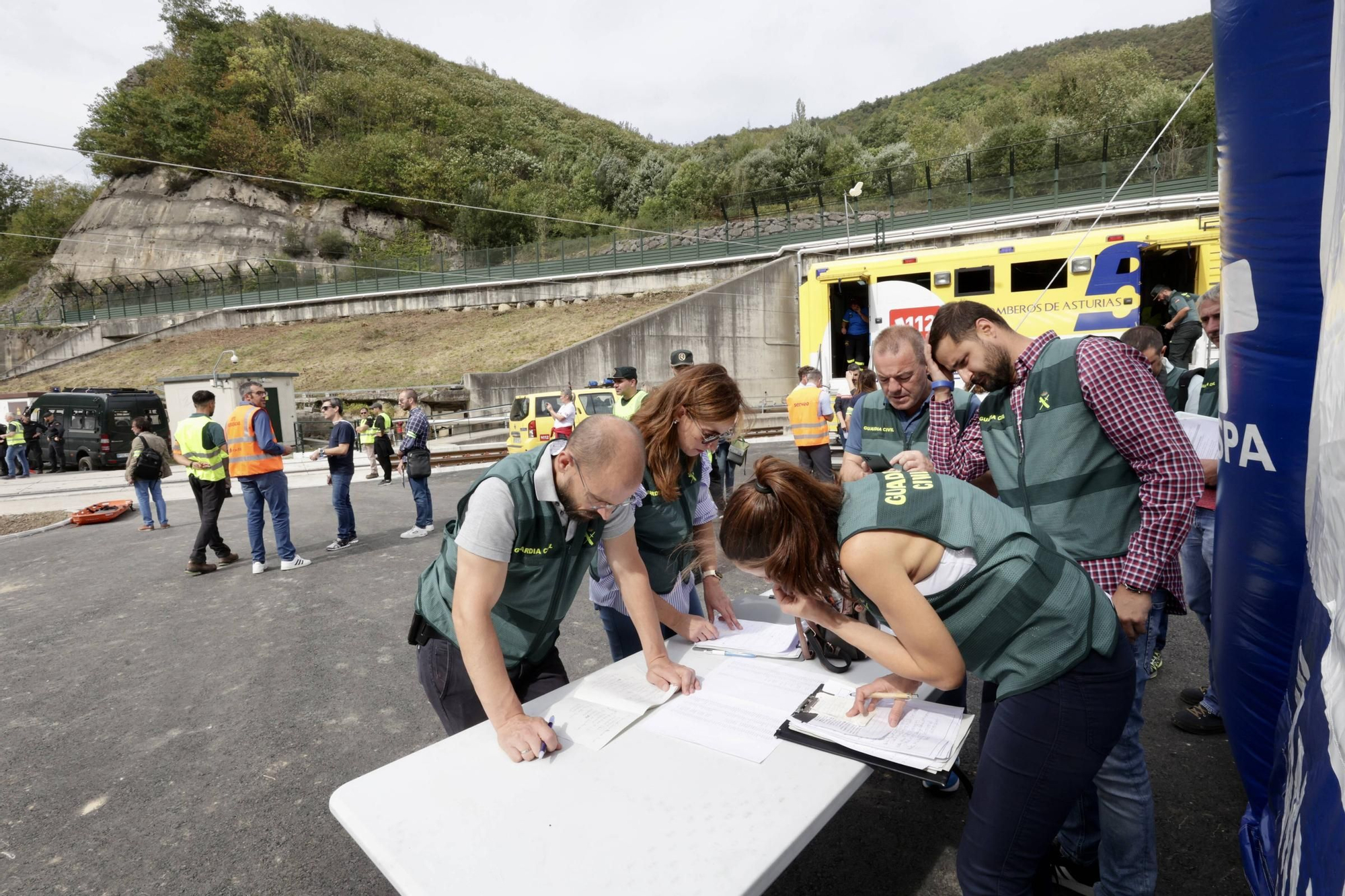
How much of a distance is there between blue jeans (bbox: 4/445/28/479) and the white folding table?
22011mm

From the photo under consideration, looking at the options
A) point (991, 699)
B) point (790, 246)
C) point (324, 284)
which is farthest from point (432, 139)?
point (991, 699)

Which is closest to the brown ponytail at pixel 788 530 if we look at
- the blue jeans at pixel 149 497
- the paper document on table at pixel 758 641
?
the paper document on table at pixel 758 641

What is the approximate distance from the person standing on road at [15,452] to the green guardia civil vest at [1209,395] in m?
23.3

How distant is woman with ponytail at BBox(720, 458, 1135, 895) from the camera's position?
1422 mm

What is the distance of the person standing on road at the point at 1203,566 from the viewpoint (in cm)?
305

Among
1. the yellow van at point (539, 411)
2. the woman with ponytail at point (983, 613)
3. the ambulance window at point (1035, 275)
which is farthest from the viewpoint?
the yellow van at point (539, 411)

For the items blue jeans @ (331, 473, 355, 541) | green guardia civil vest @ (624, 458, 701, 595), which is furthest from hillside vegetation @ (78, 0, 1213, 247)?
green guardia civil vest @ (624, 458, 701, 595)

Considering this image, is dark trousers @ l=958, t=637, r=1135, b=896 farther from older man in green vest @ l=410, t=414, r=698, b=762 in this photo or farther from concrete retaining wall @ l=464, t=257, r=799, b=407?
concrete retaining wall @ l=464, t=257, r=799, b=407

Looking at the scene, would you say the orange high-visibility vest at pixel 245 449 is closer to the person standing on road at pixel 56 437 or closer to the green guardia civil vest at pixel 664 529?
the green guardia civil vest at pixel 664 529

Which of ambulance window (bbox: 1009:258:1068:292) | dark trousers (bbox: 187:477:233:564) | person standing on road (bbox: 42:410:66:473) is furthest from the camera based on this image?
person standing on road (bbox: 42:410:66:473)

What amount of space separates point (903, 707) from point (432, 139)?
6644 cm

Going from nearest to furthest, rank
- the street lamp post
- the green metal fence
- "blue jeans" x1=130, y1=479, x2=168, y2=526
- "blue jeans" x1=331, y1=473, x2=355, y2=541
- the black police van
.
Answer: "blue jeans" x1=331, y1=473, x2=355, y2=541 → "blue jeans" x1=130, y1=479, x2=168, y2=526 → the black police van → the street lamp post → the green metal fence

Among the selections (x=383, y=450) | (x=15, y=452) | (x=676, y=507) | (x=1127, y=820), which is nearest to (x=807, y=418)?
(x=676, y=507)

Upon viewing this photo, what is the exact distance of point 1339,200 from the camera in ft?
3.83
